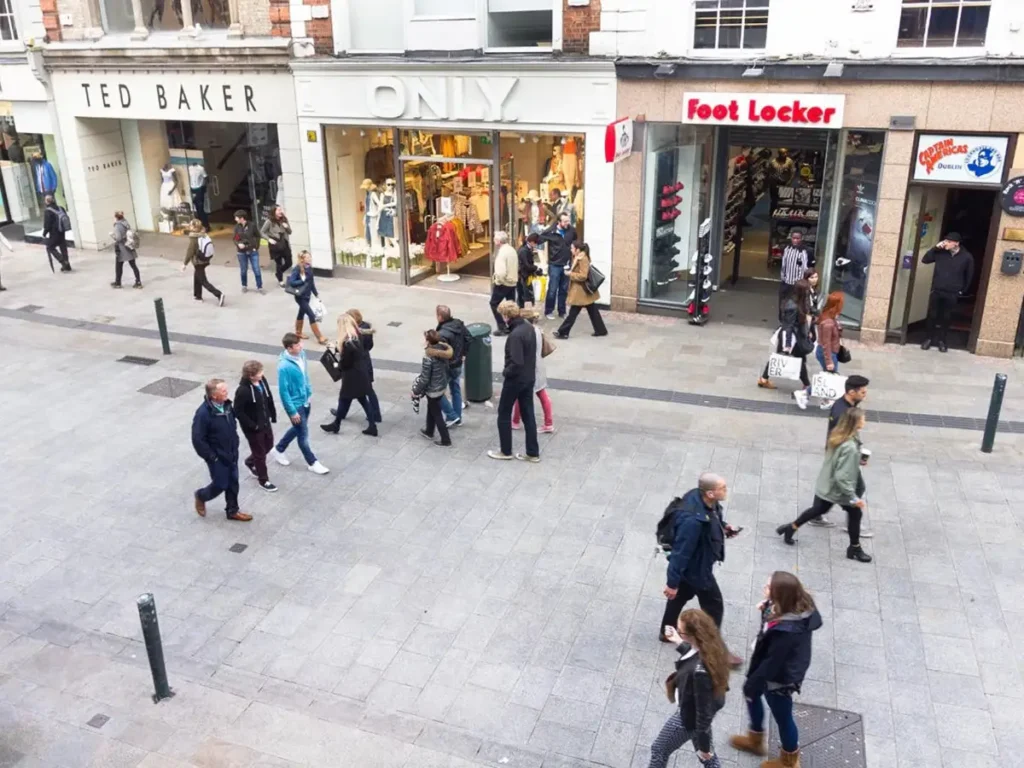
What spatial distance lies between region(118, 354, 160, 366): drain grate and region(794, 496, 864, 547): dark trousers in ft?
33.3

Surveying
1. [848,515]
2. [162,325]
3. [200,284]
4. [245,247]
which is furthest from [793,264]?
[200,284]

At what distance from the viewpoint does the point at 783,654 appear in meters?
5.75

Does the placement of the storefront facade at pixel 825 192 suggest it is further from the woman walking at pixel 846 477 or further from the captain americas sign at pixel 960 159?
the woman walking at pixel 846 477

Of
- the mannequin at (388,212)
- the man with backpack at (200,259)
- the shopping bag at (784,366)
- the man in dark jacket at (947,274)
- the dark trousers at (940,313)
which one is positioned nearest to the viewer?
the shopping bag at (784,366)

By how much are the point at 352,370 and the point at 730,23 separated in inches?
320

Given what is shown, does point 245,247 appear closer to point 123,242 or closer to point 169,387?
point 123,242

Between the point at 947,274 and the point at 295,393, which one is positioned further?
the point at 947,274

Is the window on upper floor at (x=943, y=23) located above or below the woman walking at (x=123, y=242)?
above

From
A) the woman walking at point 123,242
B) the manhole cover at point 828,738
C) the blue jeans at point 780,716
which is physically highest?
the woman walking at point 123,242

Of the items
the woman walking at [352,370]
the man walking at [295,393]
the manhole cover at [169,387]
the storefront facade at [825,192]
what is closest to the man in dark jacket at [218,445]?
the man walking at [295,393]

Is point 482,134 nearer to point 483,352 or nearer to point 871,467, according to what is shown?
point 483,352

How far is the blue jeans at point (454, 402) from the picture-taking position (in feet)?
37.1

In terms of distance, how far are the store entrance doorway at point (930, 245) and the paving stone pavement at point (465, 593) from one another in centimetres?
357

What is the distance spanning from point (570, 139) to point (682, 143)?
1.95 metres
